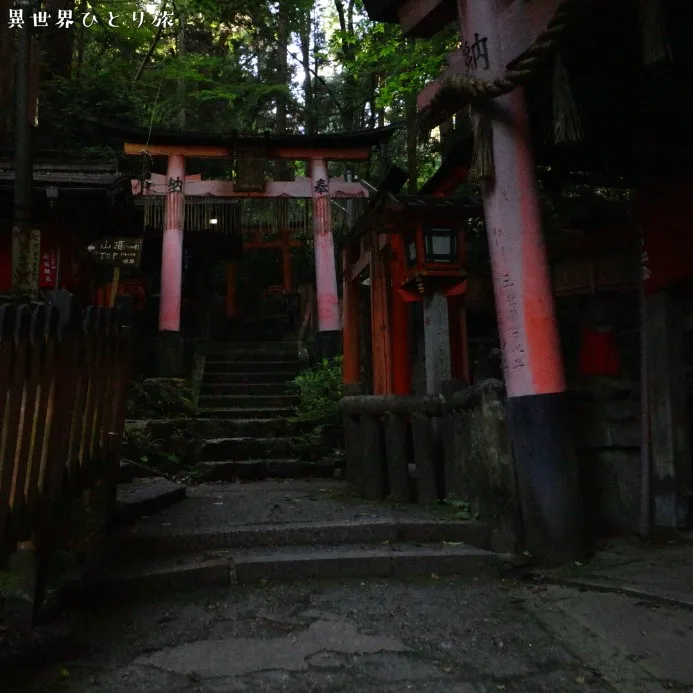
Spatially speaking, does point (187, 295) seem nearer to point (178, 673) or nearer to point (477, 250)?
point (477, 250)

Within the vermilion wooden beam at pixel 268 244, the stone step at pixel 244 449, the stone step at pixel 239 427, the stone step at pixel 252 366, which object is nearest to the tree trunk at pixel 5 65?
the stone step at pixel 252 366

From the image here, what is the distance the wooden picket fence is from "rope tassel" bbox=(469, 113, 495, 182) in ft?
9.78

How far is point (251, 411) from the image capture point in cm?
1022

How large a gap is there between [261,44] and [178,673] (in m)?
25.1

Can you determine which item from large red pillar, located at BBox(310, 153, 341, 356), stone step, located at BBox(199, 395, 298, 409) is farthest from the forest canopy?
stone step, located at BBox(199, 395, 298, 409)

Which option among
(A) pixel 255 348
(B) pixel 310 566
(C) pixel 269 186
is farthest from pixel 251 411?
(C) pixel 269 186

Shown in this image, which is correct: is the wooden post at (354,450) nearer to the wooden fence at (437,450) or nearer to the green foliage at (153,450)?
the wooden fence at (437,450)

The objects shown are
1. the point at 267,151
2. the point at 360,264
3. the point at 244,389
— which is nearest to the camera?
the point at 360,264

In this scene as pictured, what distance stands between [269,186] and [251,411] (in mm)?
6739

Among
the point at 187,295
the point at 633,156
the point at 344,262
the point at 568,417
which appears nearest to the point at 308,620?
the point at 568,417

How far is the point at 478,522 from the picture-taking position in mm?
4609

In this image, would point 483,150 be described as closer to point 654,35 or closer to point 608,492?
point 654,35

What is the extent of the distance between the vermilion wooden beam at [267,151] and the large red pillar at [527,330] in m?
9.98

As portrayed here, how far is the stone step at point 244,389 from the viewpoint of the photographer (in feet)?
37.6
